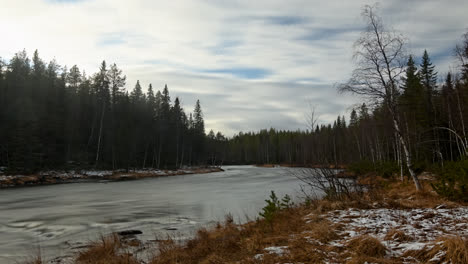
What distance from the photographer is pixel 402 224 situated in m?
6.21

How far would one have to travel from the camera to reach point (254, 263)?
466cm

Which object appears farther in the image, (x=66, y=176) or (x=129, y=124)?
(x=129, y=124)

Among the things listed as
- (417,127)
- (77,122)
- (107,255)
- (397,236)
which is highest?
(77,122)

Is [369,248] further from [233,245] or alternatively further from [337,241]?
[233,245]

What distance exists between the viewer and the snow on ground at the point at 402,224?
5.01m

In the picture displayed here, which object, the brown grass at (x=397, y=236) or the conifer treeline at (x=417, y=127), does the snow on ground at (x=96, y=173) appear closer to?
the conifer treeline at (x=417, y=127)

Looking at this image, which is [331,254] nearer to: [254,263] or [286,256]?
[286,256]

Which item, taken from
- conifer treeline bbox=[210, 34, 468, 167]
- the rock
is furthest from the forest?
the rock

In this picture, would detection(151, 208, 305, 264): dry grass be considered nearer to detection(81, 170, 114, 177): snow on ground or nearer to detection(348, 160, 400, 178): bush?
detection(348, 160, 400, 178): bush

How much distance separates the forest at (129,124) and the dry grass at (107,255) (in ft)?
22.1

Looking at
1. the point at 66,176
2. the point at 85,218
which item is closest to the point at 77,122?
the point at 66,176

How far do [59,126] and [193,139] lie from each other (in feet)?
116

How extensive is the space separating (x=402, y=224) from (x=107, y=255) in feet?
21.5

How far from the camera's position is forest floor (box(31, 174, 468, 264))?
443cm
